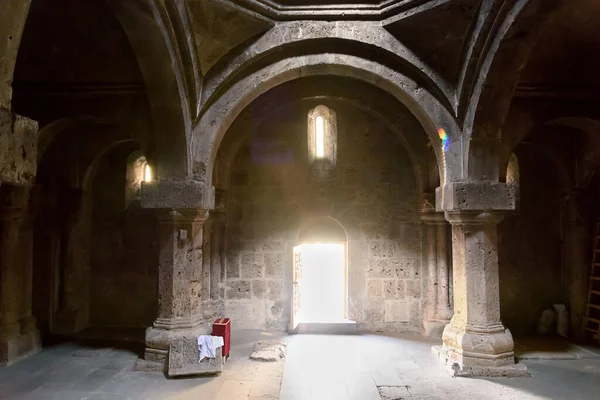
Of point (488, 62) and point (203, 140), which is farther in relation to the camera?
point (203, 140)

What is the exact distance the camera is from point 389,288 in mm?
7219

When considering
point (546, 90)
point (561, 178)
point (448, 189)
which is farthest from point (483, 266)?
point (561, 178)

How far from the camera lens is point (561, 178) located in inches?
275

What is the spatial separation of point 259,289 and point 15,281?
3.69 meters

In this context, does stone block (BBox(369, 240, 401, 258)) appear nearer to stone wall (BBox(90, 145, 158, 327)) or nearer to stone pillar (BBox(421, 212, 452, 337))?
stone pillar (BBox(421, 212, 452, 337))

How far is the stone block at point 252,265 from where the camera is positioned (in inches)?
289

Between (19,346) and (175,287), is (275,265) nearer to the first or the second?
(175,287)

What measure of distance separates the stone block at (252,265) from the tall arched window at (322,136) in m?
1.99

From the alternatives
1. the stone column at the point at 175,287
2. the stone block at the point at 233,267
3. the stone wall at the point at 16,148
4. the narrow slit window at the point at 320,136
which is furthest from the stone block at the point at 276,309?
the stone wall at the point at 16,148

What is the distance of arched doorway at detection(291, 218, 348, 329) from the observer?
24.2 feet

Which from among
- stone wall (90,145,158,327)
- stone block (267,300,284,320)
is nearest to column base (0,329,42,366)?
stone wall (90,145,158,327)

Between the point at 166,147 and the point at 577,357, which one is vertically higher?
the point at 166,147

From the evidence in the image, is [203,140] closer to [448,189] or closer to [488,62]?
[448,189]

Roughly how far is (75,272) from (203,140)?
386 centimetres
